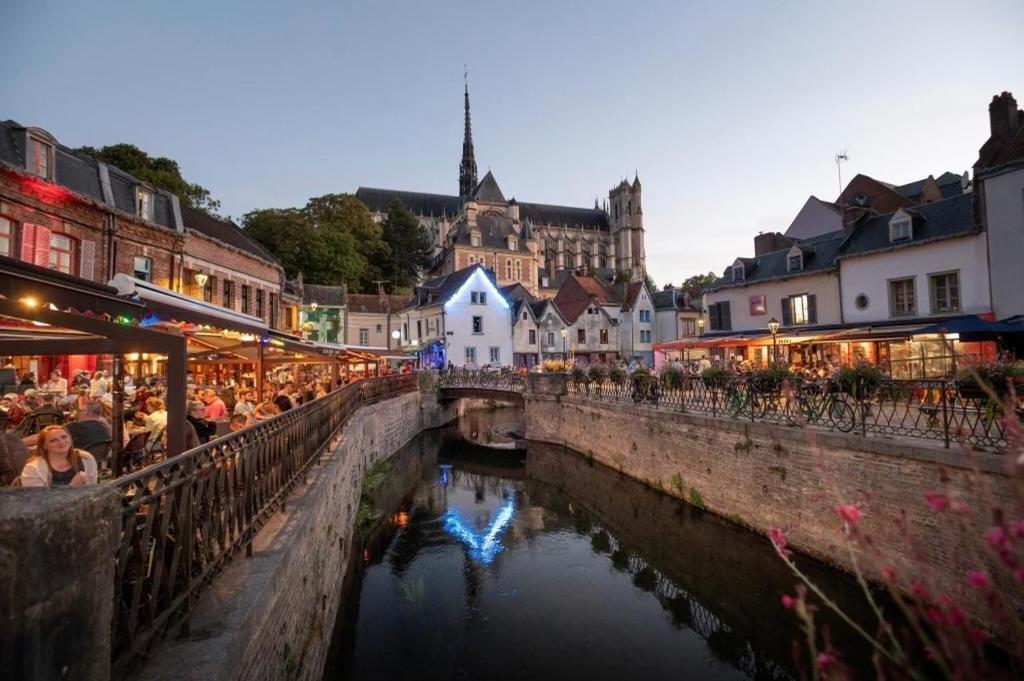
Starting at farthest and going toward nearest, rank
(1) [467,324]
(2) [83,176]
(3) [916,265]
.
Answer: (1) [467,324], (3) [916,265], (2) [83,176]

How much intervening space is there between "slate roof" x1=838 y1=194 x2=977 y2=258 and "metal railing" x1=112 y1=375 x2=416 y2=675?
25294 mm

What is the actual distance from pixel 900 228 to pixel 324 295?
3848 cm

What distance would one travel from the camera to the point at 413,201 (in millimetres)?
98188

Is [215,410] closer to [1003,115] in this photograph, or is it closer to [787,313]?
[787,313]

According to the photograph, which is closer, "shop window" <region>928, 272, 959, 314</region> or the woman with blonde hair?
the woman with blonde hair

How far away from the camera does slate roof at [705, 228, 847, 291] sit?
2688 centimetres

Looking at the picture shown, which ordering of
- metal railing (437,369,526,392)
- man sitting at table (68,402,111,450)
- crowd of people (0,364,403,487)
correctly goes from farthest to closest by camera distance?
metal railing (437,369,526,392)
man sitting at table (68,402,111,450)
crowd of people (0,364,403,487)

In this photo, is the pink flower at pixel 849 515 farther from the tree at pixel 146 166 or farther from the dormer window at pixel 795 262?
the tree at pixel 146 166

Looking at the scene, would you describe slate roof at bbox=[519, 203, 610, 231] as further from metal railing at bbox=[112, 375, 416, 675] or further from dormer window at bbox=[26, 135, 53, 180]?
metal railing at bbox=[112, 375, 416, 675]

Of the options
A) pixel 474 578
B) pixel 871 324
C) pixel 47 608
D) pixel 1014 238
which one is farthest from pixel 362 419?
pixel 1014 238

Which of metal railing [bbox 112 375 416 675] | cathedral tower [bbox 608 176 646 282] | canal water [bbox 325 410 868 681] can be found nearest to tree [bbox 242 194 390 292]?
canal water [bbox 325 410 868 681]

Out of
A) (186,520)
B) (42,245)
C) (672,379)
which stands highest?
(42,245)

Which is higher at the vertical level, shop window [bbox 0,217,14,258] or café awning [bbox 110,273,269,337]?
shop window [bbox 0,217,14,258]

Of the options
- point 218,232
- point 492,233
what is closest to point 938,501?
point 218,232
